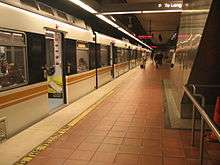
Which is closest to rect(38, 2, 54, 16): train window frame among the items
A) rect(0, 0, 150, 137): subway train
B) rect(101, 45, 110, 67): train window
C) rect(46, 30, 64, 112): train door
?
rect(0, 0, 150, 137): subway train

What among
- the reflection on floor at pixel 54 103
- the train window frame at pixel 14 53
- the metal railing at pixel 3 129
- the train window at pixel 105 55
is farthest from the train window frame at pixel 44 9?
the train window at pixel 105 55

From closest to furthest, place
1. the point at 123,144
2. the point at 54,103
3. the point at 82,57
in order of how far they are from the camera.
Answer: the point at 123,144 → the point at 54,103 → the point at 82,57

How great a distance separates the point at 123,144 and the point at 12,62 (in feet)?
7.80

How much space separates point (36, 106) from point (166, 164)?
3.07m

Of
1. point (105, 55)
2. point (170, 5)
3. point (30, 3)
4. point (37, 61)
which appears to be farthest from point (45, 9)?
point (105, 55)

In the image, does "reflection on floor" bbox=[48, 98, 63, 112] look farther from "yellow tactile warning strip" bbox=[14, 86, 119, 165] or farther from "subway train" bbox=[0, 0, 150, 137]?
"yellow tactile warning strip" bbox=[14, 86, 119, 165]

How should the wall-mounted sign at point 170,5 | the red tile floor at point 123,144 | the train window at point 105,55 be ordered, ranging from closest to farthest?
the red tile floor at point 123,144 < the wall-mounted sign at point 170,5 < the train window at point 105,55

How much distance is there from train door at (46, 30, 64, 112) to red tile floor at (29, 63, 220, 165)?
1598 mm

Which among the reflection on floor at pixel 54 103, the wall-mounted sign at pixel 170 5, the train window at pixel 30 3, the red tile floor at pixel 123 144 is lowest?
the red tile floor at pixel 123 144

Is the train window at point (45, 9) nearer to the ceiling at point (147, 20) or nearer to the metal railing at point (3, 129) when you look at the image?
the ceiling at point (147, 20)

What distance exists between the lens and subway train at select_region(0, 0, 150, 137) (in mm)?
4465

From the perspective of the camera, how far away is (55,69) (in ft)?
24.3

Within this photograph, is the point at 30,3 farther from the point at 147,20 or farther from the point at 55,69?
the point at 147,20

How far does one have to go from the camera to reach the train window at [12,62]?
14.3 ft
